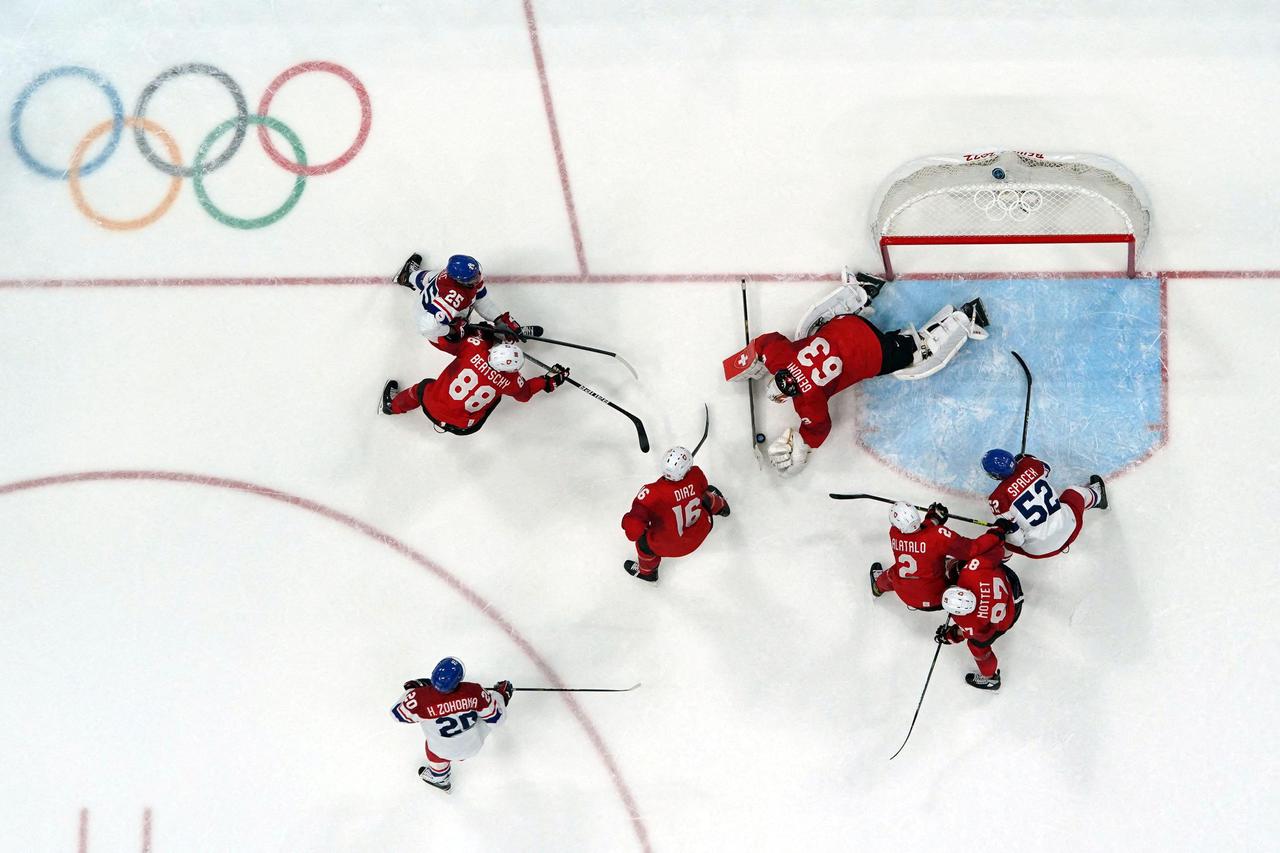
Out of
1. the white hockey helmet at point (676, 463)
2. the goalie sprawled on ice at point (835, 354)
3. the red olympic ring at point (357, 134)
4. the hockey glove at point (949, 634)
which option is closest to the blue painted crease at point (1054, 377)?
the goalie sprawled on ice at point (835, 354)

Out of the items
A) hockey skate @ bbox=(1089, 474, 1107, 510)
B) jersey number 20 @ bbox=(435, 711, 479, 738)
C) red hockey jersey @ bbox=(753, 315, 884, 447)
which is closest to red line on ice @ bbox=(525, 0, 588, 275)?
red hockey jersey @ bbox=(753, 315, 884, 447)

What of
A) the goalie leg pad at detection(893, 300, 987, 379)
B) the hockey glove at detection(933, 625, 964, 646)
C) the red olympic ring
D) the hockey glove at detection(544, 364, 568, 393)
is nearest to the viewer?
the hockey glove at detection(933, 625, 964, 646)

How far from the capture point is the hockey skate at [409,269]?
19.5 ft

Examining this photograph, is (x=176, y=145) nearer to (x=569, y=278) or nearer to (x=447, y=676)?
(x=569, y=278)

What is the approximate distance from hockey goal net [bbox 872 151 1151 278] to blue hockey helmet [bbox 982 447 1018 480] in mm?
1239

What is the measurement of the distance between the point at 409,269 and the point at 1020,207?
362 cm

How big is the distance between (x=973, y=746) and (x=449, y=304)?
13.0ft

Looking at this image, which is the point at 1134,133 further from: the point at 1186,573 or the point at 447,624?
the point at 447,624

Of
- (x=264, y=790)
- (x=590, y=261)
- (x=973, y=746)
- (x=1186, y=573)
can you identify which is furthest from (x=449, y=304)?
(x=1186, y=573)

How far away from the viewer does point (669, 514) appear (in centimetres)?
544

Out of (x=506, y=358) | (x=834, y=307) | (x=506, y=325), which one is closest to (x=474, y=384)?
(x=506, y=358)

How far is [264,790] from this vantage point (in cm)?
596

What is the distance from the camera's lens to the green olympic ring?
6.06 metres

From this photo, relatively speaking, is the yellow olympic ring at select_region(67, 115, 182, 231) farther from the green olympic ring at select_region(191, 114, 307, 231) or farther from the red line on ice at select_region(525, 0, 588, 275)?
the red line on ice at select_region(525, 0, 588, 275)
